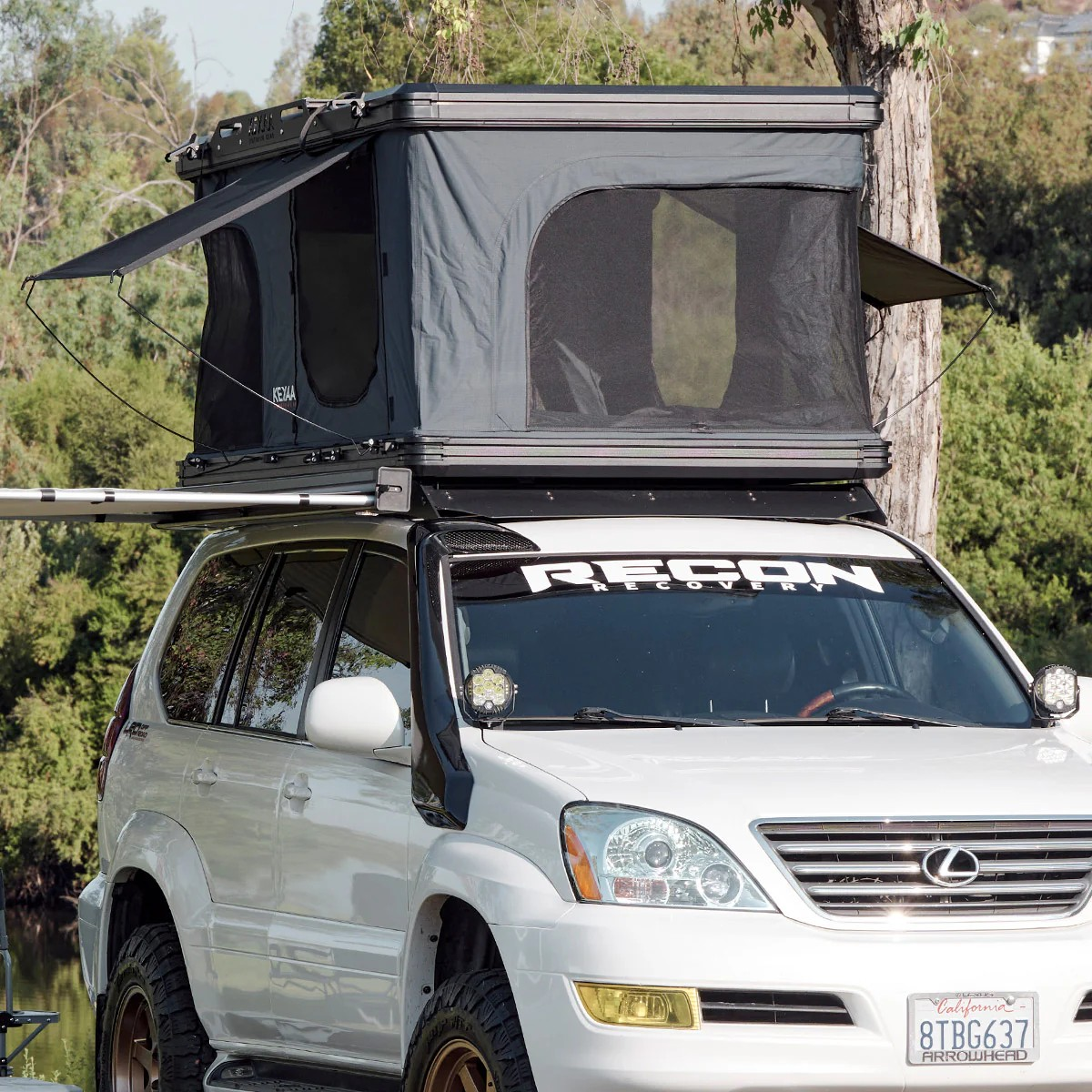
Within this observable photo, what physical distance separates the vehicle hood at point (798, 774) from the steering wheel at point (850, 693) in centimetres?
36

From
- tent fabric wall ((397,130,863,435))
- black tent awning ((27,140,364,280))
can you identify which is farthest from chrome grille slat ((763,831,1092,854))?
black tent awning ((27,140,364,280))

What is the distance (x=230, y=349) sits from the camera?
8.34 m

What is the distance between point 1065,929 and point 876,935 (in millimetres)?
498

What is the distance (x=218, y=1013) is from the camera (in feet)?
23.0

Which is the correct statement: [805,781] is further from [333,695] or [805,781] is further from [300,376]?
[300,376]

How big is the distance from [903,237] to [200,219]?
5.63m

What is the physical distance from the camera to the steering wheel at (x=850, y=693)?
6.17 m

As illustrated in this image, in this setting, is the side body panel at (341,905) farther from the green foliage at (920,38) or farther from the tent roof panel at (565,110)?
the green foliage at (920,38)

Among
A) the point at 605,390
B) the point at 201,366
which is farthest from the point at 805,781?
the point at 201,366

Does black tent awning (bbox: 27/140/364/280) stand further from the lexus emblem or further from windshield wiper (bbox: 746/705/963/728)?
the lexus emblem

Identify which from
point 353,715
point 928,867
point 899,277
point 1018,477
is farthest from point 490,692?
point 1018,477

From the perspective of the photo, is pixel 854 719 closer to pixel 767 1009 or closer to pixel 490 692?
pixel 490 692

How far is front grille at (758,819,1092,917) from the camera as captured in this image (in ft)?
16.4

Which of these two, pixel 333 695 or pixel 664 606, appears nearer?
pixel 333 695
